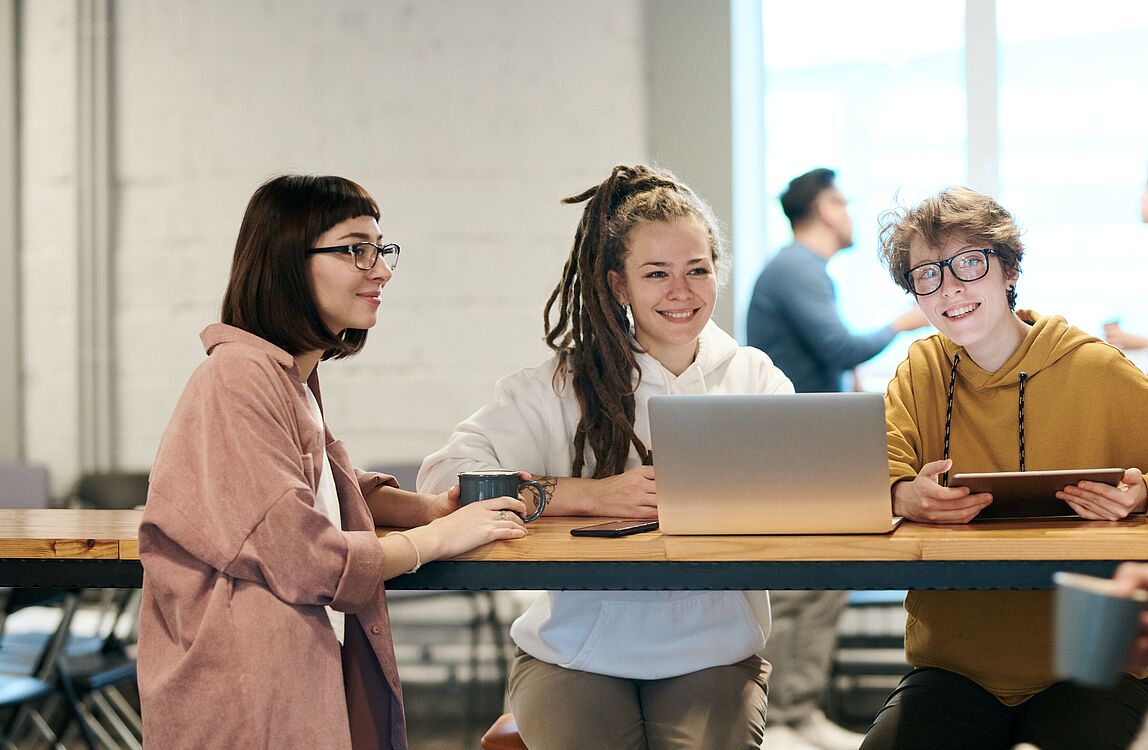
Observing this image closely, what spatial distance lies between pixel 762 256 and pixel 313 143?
1520 millimetres

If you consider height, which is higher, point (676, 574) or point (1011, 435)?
point (1011, 435)

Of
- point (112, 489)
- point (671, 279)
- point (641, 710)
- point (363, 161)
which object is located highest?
point (363, 161)

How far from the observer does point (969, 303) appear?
5.68ft

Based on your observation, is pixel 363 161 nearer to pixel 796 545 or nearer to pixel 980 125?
pixel 980 125

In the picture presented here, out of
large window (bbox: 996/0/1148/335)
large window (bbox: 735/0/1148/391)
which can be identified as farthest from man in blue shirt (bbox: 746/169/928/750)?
large window (bbox: 996/0/1148/335)

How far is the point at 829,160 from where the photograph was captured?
3924 mm

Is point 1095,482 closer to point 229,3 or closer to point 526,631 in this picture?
point 526,631

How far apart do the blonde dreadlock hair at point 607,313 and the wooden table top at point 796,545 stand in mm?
304

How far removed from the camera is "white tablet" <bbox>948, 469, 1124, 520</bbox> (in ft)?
4.83

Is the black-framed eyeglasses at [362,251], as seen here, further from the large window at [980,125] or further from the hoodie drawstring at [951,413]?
the large window at [980,125]

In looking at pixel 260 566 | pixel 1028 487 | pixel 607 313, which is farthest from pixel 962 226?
pixel 260 566

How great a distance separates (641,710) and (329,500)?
1.86ft

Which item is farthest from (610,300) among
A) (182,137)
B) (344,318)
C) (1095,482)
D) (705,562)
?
(182,137)

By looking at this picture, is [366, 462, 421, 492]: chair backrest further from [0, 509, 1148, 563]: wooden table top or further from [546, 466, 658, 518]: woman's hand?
→ [0, 509, 1148, 563]: wooden table top
